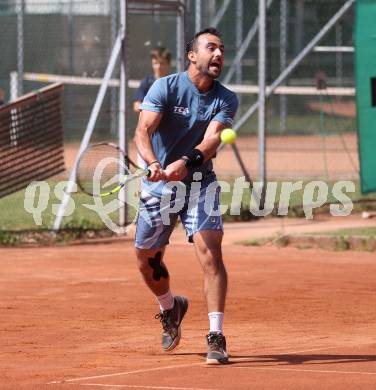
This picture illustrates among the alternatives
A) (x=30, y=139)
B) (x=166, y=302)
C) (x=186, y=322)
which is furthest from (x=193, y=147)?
(x=30, y=139)

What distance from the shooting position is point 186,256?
1466 cm

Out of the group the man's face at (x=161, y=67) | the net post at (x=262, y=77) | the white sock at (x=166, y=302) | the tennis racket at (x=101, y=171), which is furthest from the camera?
the net post at (x=262, y=77)

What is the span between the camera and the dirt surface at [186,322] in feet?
26.3

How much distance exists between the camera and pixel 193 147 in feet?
29.1

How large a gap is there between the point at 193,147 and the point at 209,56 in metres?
0.61

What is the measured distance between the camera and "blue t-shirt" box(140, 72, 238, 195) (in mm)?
8805

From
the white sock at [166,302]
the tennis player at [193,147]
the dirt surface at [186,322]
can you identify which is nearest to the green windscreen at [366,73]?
the dirt surface at [186,322]

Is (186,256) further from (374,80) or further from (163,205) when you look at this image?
(163,205)

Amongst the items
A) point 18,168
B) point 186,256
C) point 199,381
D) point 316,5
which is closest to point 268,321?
point 199,381

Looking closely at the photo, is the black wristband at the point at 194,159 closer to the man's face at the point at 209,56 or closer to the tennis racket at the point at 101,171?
the man's face at the point at 209,56

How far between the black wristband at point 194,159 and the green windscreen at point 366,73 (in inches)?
360

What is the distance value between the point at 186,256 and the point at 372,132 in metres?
4.02

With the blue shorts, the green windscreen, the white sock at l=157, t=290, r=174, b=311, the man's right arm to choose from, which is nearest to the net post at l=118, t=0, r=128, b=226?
the green windscreen

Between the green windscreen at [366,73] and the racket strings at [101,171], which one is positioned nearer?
the racket strings at [101,171]
